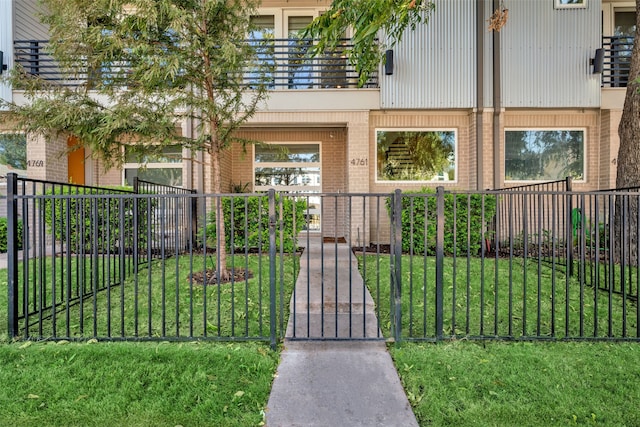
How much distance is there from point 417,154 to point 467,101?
1.63 metres

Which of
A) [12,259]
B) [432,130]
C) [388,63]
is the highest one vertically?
[388,63]

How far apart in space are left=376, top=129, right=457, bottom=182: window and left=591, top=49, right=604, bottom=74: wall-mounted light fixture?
3.27 m

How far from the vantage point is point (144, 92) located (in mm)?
4766

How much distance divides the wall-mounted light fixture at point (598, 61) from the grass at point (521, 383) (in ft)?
24.0

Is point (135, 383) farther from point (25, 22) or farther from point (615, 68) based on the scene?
point (615, 68)

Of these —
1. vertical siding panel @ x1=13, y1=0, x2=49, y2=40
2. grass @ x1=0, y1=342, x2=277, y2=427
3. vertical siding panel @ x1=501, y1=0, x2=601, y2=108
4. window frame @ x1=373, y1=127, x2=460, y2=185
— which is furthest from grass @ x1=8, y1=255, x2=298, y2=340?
vertical siding panel @ x1=501, y1=0, x2=601, y2=108

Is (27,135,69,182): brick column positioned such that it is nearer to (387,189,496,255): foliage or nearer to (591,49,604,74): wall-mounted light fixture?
(387,189,496,255): foliage

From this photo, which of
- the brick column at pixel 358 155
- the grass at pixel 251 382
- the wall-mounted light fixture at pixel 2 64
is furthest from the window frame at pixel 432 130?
the wall-mounted light fixture at pixel 2 64

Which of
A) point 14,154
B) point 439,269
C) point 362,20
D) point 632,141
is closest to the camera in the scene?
point 439,269

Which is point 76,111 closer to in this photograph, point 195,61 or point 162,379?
point 195,61

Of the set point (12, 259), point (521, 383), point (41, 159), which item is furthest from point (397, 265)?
point (41, 159)

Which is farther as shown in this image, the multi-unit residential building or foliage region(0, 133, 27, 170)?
foliage region(0, 133, 27, 170)

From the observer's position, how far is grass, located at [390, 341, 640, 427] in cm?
240

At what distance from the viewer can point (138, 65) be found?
4.52m
